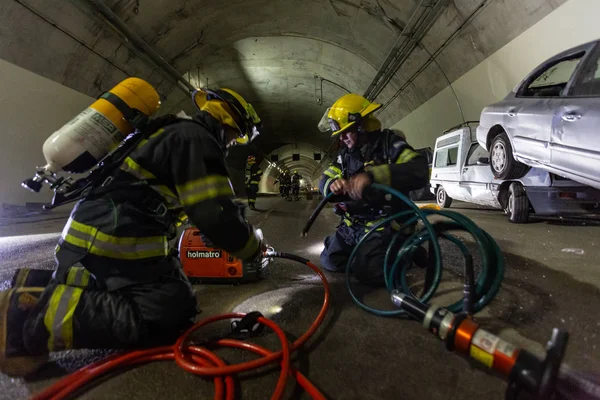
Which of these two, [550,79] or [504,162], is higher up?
[550,79]

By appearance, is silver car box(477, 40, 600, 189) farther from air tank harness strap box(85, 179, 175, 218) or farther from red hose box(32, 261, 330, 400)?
air tank harness strap box(85, 179, 175, 218)

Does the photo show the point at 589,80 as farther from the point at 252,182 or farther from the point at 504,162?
the point at 252,182

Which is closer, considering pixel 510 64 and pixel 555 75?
pixel 555 75

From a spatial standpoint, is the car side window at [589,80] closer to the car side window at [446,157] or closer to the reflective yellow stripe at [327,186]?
the reflective yellow stripe at [327,186]

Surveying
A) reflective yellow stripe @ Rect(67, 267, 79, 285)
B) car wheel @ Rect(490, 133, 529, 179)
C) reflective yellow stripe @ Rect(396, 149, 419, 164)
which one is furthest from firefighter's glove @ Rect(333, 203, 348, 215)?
car wheel @ Rect(490, 133, 529, 179)

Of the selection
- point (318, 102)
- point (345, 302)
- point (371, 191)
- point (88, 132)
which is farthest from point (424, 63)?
point (88, 132)

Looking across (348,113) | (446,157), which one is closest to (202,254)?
(348,113)

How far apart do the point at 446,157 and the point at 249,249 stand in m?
7.26

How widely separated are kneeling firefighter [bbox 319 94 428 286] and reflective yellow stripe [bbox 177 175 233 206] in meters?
1.04

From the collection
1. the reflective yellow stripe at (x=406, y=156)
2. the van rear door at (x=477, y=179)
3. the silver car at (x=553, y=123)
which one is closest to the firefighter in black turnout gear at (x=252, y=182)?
the van rear door at (x=477, y=179)

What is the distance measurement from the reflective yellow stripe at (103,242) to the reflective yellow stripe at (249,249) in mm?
474

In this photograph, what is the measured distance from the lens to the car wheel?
477 centimetres

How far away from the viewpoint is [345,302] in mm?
2232

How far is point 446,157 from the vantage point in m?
7.73
